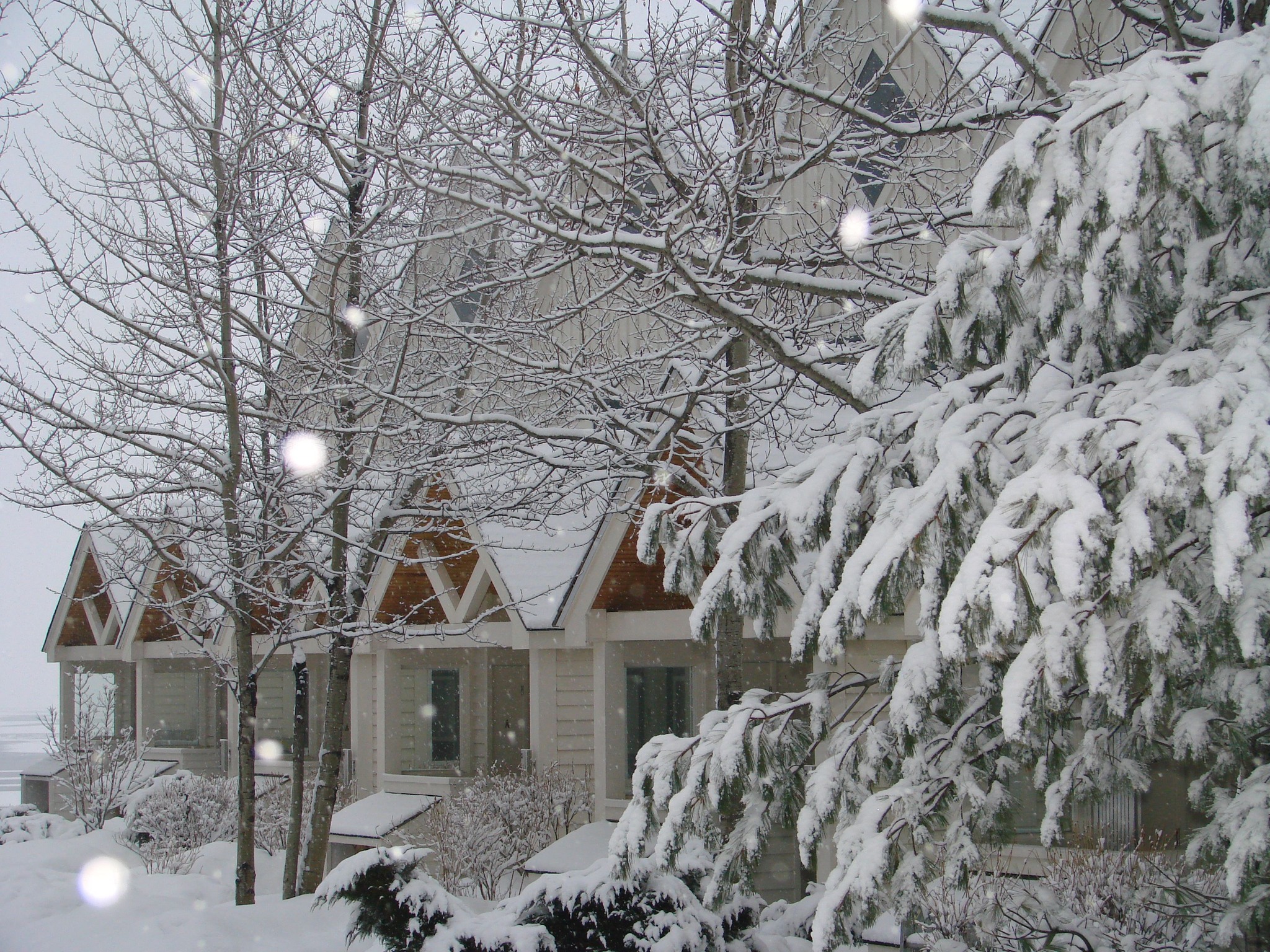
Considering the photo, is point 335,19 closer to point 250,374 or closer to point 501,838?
point 250,374

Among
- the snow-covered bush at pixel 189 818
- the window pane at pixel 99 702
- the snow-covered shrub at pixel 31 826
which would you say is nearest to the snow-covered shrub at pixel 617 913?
the snow-covered bush at pixel 189 818

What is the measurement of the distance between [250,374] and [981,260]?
8.42m

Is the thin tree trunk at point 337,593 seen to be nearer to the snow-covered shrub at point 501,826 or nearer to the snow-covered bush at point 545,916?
the snow-covered shrub at point 501,826

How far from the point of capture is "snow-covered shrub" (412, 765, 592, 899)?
11023 millimetres

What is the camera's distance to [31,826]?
54.4 ft

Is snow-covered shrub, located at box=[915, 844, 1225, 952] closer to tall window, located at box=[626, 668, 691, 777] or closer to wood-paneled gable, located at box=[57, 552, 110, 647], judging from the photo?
tall window, located at box=[626, 668, 691, 777]

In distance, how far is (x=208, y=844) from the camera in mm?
14656

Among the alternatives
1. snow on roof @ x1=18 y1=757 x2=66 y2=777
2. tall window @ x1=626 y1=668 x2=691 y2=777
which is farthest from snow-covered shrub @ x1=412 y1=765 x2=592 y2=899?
snow on roof @ x1=18 y1=757 x2=66 y2=777

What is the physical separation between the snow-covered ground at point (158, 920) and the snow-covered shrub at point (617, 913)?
6.66ft

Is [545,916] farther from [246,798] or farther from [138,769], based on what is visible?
[138,769]

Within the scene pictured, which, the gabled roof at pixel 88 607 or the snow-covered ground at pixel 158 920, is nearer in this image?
the snow-covered ground at pixel 158 920

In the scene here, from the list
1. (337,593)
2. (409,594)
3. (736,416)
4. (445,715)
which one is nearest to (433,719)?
(445,715)

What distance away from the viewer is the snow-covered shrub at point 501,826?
11023 mm

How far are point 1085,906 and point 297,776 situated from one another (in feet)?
26.2
